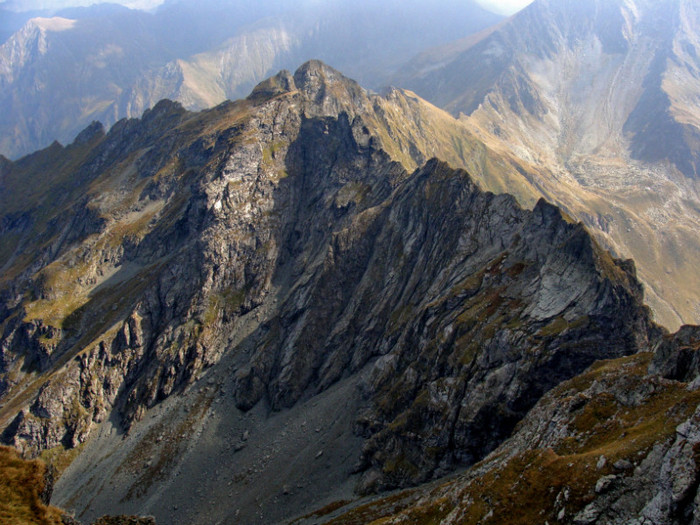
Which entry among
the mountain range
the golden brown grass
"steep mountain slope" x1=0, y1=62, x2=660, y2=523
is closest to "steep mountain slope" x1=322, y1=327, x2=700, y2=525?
the mountain range

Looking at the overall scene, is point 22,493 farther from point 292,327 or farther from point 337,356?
point 292,327

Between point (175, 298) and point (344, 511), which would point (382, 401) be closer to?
point (344, 511)

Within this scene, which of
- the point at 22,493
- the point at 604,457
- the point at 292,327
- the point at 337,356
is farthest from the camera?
the point at 292,327

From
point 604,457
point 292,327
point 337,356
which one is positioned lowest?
point 337,356

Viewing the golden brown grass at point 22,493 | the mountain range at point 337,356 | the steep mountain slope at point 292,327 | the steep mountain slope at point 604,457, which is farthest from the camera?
the steep mountain slope at point 292,327

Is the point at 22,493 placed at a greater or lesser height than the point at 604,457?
greater

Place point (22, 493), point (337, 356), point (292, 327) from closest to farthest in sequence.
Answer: point (22, 493) < point (337, 356) < point (292, 327)

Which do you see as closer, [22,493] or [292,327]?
[22,493]

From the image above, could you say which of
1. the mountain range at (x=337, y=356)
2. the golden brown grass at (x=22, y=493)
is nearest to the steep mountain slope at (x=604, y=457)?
the mountain range at (x=337, y=356)

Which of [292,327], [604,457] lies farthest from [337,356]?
[604,457]

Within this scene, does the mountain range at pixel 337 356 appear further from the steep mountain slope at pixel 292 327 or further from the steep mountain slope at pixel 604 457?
the steep mountain slope at pixel 292 327
